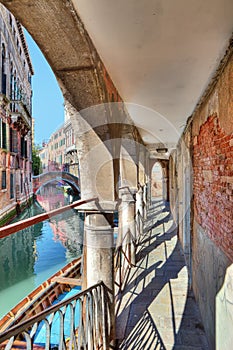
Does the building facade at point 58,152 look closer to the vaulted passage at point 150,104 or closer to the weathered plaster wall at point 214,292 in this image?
the vaulted passage at point 150,104

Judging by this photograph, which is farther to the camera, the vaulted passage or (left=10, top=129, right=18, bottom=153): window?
(left=10, top=129, right=18, bottom=153): window

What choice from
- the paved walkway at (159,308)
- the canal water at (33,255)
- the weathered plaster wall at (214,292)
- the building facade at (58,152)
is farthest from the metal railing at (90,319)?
the building facade at (58,152)

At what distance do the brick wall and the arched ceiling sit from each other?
631mm

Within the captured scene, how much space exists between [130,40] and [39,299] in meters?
5.56

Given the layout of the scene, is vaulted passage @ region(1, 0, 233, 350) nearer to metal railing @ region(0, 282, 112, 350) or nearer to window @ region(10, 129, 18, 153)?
metal railing @ region(0, 282, 112, 350)

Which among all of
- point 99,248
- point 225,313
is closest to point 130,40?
point 99,248

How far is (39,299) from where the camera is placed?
548 centimetres

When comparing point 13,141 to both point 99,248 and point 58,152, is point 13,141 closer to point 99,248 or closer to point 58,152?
point 99,248

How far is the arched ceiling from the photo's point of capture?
1.39 m

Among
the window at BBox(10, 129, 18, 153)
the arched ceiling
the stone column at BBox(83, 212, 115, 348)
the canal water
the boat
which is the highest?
the window at BBox(10, 129, 18, 153)

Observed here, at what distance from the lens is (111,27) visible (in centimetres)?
160

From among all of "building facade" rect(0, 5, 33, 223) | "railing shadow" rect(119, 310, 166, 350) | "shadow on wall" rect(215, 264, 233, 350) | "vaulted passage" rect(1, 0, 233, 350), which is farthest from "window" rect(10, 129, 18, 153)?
"shadow on wall" rect(215, 264, 233, 350)

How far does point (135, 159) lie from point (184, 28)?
4.54 m

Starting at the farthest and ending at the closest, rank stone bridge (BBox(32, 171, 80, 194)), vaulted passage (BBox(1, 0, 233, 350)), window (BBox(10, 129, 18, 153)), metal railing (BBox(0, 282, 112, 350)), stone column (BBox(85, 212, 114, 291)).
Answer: stone bridge (BBox(32, 171, 80, 194)) → window (BBox(10, 129, 18, 153)) → stone column (BBox(85, 212, 114, 291)) → metal railing (BBox(0, 282, 112, 350)) → vaulted passage (BBox(1, 0, 233, 350))
